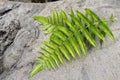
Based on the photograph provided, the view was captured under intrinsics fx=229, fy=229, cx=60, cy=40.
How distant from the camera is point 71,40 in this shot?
225cm

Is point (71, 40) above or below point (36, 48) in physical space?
above

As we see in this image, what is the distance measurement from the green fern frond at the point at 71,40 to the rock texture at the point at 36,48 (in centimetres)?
8

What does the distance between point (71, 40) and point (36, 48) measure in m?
0.44

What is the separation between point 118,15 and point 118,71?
71cm

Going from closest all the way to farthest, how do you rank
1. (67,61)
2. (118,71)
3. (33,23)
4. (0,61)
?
(118,71) → (67,61) → (0,61) → (33,23)

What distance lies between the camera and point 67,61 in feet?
7.56

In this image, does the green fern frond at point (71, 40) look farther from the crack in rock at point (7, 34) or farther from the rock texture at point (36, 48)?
the crack in rock at point (7, 34)

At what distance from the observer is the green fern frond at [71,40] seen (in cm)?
223

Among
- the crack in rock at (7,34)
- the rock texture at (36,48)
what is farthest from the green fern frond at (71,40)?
the crack in rock at (7,34)

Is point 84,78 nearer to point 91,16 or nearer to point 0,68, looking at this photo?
point 91,16

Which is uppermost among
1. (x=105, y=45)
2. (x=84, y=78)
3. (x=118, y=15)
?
(x=118, y=15)

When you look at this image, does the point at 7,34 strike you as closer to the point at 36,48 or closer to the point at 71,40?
the point at 36,48

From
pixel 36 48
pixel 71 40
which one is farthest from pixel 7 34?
pixel 71 40

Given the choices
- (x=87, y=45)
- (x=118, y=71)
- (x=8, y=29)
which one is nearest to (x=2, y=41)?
(x=8, y=29)
